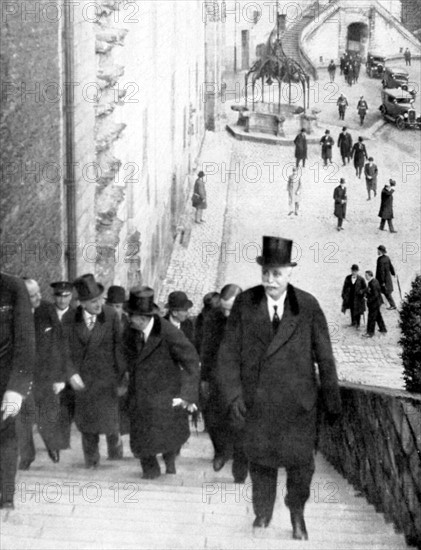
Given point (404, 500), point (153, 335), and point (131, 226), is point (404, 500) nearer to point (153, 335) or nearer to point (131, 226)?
point (153, 335)

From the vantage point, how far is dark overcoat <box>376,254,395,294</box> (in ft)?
77.2

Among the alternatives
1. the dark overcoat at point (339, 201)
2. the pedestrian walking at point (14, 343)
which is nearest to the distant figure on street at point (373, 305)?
the dark overcoat at point (339, 201)

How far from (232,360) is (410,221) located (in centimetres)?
2416

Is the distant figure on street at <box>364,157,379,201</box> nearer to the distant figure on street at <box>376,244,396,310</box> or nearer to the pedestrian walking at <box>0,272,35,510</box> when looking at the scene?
the distant figure on street at <box>376,244,396,310</box>

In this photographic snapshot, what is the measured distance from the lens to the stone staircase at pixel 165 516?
24.1 feet

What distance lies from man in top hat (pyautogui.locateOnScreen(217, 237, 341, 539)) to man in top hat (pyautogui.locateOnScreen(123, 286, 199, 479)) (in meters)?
1.47

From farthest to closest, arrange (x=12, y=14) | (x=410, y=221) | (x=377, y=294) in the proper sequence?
1. (x=410, y=221)
2. (x=377, y=294)
3. (x=12, y=14)

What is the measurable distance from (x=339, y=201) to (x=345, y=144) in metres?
8.13

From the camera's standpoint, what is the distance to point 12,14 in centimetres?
1199

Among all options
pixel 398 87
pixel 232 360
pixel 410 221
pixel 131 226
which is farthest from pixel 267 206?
pixel 232 360

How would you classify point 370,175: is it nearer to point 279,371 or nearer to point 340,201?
point 340,201

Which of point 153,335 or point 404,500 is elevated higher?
point 153,335

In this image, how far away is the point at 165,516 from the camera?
26.3 ft

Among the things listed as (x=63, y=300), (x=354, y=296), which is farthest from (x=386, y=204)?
(x=63, y=300)
